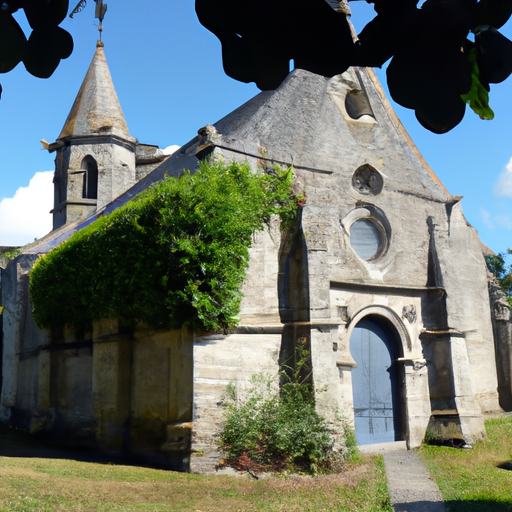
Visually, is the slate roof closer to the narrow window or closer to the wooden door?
the wooden door

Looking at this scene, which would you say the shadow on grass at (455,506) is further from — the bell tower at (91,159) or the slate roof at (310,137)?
the bell tower at (91,159)

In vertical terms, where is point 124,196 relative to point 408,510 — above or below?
above

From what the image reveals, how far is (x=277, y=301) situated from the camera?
13.5 meters

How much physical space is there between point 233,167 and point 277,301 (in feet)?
9.10

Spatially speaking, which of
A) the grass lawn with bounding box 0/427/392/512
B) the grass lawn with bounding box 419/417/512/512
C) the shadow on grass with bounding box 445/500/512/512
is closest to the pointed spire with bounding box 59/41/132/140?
the grass lawn with bounding box 0/427/392/512

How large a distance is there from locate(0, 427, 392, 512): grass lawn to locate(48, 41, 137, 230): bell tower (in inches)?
573

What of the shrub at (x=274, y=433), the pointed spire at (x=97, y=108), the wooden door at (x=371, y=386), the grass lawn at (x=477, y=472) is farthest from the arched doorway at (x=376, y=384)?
the pointed spire at (x=97, y=108)

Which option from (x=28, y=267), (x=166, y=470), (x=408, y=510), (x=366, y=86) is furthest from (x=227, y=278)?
(x=28, y=267)

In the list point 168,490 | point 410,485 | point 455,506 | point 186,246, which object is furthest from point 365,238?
point 168,490

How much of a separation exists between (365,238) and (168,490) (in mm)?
8212

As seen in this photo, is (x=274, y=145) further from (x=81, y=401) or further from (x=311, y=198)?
(x=81, y=401)

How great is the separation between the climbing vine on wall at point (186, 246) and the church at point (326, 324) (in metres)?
0.45

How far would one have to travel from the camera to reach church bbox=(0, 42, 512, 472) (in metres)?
12.8

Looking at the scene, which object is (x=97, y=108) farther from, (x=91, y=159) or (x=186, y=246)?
(x=186, y=246)
